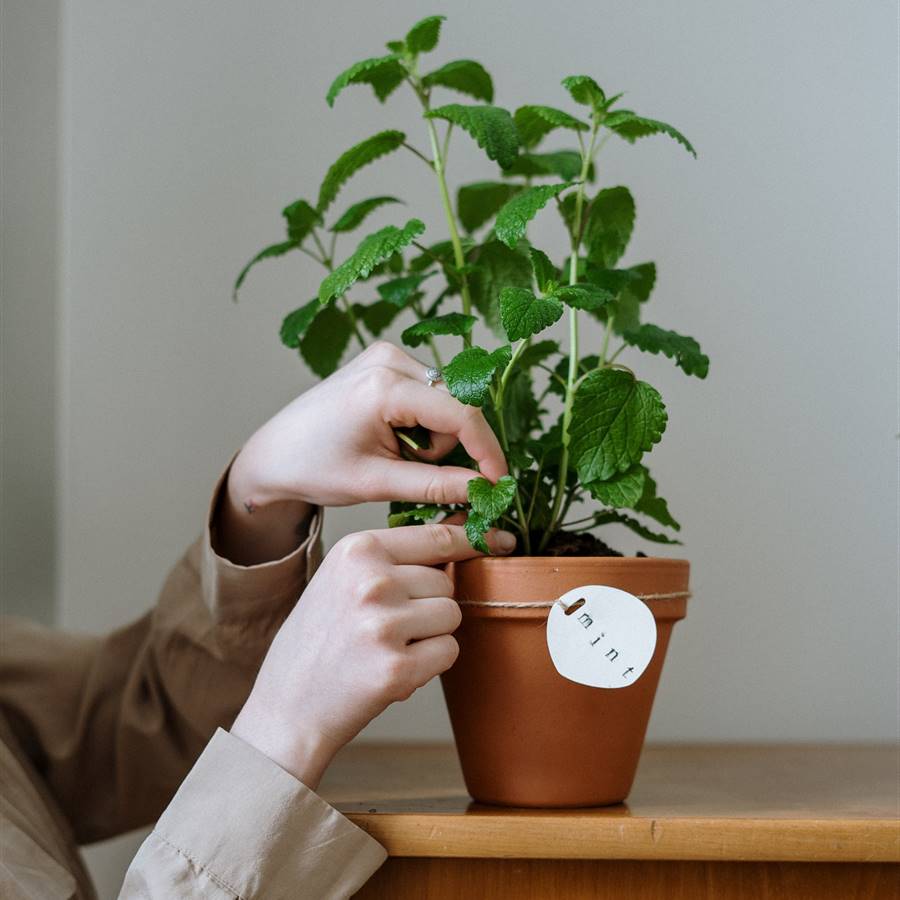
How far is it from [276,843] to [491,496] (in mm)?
280

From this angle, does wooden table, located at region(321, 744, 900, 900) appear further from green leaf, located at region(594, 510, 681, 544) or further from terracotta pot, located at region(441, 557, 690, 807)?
green leaf, located at region(594, 510, 681, 544)

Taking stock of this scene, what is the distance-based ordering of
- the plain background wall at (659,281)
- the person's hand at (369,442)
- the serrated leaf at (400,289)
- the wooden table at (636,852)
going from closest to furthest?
the wooden table at (636,852) → the person's hand at (369,442) → the serrated leaf at (400,289) → the plain background wall at (659,281)

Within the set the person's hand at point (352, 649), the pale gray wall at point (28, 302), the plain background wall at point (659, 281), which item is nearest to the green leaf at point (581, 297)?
the person's hand at point (352, 649)

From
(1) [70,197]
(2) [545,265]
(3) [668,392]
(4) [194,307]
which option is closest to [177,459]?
(4) [194,307]

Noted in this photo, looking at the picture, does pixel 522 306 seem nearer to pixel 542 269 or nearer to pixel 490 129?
pixel 542 269

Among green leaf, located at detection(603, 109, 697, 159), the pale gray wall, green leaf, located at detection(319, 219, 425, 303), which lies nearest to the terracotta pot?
green leaf, located at detection(319, 219, 425, 303)

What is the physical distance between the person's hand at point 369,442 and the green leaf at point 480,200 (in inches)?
8.6

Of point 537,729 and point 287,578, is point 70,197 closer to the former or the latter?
point 287,578

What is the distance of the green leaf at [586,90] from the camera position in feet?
2.56

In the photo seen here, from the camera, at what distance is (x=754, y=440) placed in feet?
4.37

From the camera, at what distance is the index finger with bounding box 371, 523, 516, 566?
72 cm

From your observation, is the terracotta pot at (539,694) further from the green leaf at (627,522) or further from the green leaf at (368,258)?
the green leaf at (368,258)

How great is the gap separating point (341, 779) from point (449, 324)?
48 cm

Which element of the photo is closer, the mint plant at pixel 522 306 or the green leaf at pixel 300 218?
the mint plant at pixel 522 306
